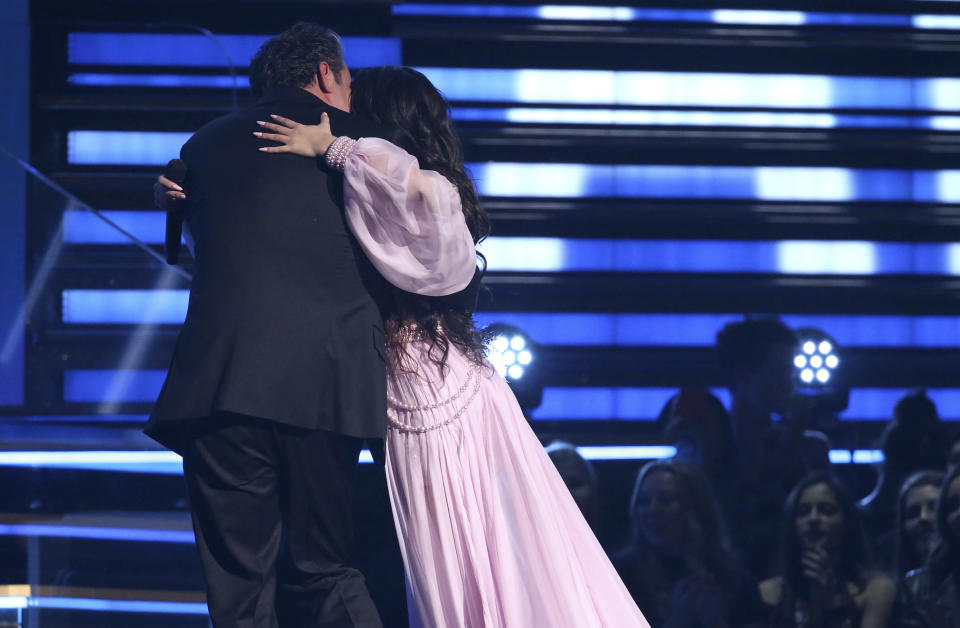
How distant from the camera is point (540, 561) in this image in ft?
6.38

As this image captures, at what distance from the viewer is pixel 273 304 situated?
1763mm

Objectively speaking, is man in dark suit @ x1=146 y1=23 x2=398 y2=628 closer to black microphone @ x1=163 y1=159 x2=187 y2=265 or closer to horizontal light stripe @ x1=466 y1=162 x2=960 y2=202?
black microphone @ x1=163 y1=159 x2=187 y2=265

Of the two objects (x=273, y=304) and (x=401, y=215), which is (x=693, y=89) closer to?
(x=401, y=215)

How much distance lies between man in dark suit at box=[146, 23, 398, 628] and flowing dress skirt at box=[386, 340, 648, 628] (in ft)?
0.47

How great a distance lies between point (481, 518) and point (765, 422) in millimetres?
1840

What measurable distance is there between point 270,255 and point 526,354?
6.93 feet

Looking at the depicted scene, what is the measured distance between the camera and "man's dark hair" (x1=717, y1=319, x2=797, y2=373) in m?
3.64

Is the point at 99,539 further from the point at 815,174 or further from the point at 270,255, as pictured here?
the point at 815,174

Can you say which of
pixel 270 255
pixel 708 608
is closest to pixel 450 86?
pixel 708 608

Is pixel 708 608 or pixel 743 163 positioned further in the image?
pixel 743 163

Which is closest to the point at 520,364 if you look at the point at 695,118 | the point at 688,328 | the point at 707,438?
the point at 707,438

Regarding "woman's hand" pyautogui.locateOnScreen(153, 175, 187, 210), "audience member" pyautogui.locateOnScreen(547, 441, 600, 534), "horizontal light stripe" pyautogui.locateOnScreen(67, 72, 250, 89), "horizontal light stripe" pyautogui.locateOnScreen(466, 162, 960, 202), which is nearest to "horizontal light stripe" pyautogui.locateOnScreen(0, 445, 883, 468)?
"audience member" pyautogui.locateOnScreen(547, 441, 600, 534)

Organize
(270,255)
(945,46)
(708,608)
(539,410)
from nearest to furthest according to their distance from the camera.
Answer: (270,255), (708,608), (539,410), (945,46)

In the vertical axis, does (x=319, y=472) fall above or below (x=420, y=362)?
below
